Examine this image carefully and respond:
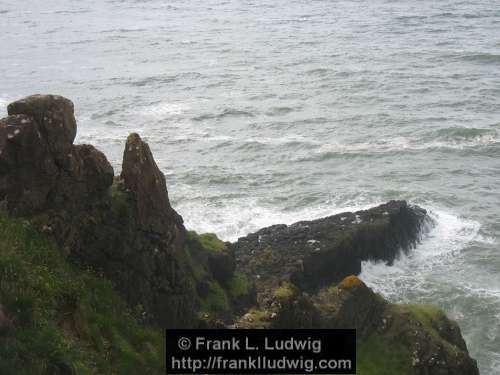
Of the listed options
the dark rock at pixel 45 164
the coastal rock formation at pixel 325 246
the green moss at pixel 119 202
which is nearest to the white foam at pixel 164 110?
the coastal rock formation at pixel 325 246

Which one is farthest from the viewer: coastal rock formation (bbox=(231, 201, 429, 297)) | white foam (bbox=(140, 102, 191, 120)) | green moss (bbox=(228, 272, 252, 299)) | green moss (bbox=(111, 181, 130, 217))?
white foam (bbox=(140, 102, 191, 120))

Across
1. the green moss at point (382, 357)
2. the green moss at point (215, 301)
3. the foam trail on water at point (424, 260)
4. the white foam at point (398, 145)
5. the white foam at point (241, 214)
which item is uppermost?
the green moss at point (215, 301)

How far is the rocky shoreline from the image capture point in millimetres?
15211

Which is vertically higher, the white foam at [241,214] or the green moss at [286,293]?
the green moss at [286,293]

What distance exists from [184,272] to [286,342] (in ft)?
12.0

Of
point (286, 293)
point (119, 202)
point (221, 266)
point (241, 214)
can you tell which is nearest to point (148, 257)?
point (119, 202)

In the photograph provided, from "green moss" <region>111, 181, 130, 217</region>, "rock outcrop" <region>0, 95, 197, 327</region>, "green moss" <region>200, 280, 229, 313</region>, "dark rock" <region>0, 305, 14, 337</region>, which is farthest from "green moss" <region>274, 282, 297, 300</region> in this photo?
"dark rock" <region>0, 305, 14, 337</region>

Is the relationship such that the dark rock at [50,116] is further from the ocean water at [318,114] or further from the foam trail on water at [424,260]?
the foam trail on water at [424,260]

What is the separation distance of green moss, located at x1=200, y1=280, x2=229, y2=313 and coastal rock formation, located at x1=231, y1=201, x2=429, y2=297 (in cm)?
412

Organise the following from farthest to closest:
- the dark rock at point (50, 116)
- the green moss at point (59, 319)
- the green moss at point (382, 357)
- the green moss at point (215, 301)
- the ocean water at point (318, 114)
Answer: the ocean water at point (318, 114) → the green moss at point (215, 301) → the green moss at point (382, 357) → the dark rock at point (50, 116) → the green moss at point (59, 319)

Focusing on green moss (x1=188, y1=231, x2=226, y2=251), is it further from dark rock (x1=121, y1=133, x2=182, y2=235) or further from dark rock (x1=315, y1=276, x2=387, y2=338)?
dark rock (x1=315, y1=276, x2=387, y2=338)

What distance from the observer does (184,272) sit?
17625mm

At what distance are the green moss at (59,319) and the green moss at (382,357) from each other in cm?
622

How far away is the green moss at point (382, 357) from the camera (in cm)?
1797
